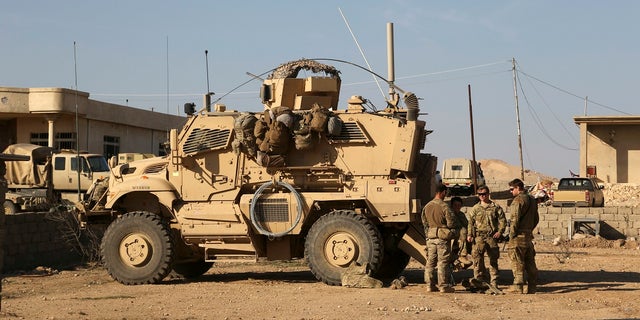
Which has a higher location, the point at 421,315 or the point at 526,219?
the point at 526,219

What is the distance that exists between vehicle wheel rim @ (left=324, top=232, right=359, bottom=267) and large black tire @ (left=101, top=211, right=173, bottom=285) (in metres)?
2.53

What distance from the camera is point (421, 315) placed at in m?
11.6

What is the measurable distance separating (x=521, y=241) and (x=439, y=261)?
1207mm

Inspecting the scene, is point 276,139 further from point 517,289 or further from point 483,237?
point 517,289

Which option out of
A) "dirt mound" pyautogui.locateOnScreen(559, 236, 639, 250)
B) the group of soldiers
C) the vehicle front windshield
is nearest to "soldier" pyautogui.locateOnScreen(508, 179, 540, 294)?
the group of soldiers

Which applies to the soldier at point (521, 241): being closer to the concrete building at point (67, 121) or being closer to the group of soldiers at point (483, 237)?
the group of soldiers at point (483, 237)

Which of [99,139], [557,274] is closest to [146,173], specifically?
[557,274]

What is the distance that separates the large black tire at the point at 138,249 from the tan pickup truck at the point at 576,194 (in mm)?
21745

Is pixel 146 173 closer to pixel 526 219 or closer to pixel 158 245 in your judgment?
pixel 158 245

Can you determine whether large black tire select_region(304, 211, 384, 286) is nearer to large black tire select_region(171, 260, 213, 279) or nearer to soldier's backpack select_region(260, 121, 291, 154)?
soldier's backpack select_region(260, 121, 291, 154)

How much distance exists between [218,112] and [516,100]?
39.2m

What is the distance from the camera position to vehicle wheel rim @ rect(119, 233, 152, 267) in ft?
50.9

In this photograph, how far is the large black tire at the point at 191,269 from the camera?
55.7ft

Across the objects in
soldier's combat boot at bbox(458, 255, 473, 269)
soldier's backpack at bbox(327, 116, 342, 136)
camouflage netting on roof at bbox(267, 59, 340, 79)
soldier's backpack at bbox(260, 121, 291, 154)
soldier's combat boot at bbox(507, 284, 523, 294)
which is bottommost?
soldier's combat boot at bbox(507, 284, 523, 294)
